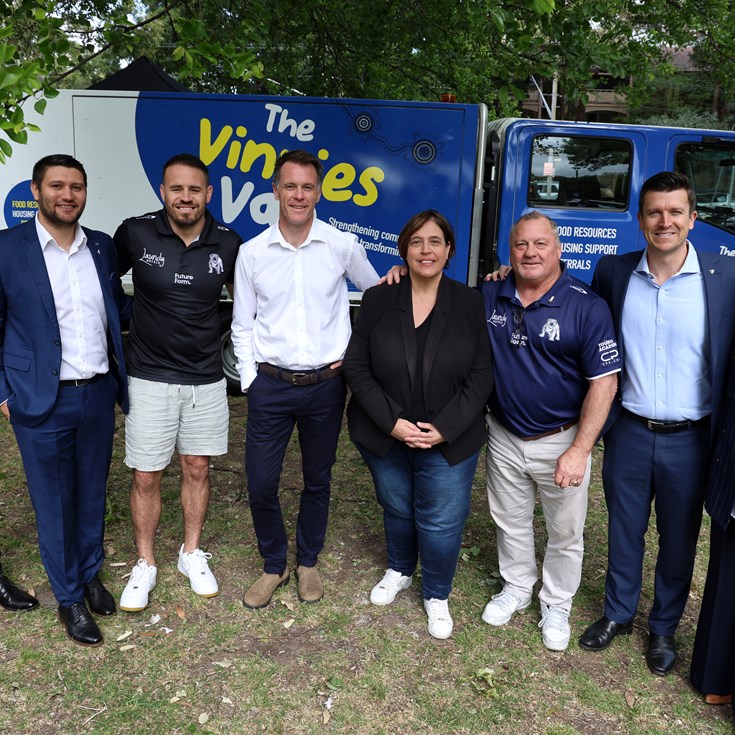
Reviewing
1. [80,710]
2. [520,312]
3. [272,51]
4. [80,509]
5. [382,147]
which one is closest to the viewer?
[80,710]

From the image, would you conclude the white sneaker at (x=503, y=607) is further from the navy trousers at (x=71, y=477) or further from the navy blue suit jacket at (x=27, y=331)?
the navy blue suit jacket at (x=27, y=331)

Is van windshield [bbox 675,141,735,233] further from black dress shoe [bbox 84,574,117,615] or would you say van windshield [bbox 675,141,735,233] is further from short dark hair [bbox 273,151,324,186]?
black dress shoe [bbox 84,574,117,615]

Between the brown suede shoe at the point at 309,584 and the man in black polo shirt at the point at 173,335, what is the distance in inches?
17.4

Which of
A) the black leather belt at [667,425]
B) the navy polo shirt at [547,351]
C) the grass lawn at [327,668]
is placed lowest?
the grass lawn at [327,668]

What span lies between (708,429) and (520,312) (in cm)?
83

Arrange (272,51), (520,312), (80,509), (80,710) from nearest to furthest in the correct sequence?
(80,710) < (520,312) < (80,509) < (272,51)

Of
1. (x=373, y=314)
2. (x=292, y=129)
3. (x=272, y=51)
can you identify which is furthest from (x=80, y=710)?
(x=272, y=51)

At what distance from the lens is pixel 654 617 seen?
2.88 m

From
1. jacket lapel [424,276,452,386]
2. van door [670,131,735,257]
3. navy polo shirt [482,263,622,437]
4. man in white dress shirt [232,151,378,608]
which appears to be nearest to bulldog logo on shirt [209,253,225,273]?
man in white dress shirt [232,151,378,608]

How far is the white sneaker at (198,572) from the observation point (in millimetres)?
3256

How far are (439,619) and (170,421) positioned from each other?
1.48m

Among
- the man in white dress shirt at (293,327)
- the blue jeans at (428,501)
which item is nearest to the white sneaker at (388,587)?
the blue jeans at (428,501)

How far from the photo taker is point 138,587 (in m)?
3.15

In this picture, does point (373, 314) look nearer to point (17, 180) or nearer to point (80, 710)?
point (80, 710)
